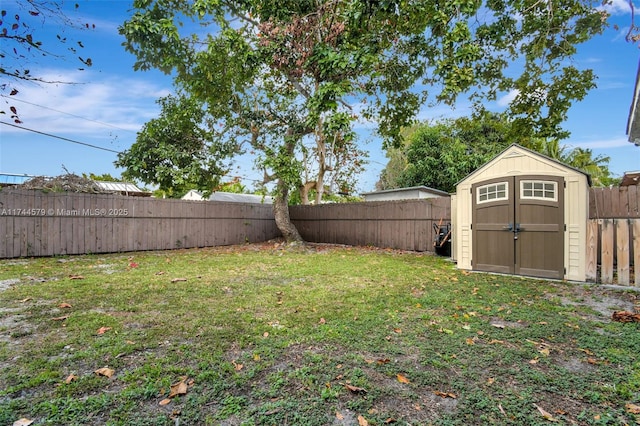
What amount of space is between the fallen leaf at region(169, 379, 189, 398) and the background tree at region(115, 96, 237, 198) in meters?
9.08

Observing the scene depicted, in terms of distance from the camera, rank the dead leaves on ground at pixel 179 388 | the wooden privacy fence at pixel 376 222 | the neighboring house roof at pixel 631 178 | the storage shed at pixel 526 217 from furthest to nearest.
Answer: the wooden privacy fence at pixel 376 222 → the neighboring house roof at pixel 631 178 → the storage shed at pixel 526 217 → the dead leaves on ground at pixel 179 388

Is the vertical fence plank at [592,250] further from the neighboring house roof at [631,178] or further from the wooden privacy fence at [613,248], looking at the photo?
the neighboring house roof at [631,178]

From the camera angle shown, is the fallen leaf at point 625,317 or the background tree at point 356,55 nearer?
the fallen leaf at point 625,317

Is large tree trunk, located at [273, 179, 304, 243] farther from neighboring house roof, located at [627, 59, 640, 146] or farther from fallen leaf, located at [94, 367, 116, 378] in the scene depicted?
fallen leaf, located at [94, 367, 116, 378]

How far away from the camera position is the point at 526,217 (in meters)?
5.95

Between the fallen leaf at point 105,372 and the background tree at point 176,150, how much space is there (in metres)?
8.73

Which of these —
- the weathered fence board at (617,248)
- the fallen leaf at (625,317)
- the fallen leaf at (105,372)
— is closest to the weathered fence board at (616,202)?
the weathered fence board at (617,248)

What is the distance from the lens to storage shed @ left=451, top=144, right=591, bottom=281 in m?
5.57

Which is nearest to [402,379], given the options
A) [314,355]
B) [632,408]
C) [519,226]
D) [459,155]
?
[314,355]

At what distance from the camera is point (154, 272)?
6.23 metres

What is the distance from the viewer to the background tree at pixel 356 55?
22.9 ft

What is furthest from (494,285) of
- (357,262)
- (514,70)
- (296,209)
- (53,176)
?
(53,176)

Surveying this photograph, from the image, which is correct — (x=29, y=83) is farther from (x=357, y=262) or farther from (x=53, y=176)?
(x=53, y=176)

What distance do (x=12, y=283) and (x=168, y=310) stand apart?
133 inches
